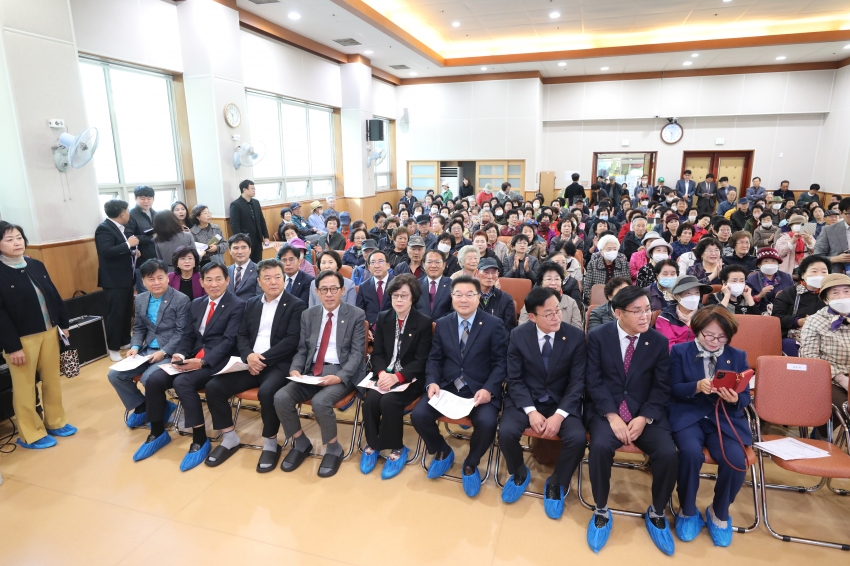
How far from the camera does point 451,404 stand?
3.12 meters

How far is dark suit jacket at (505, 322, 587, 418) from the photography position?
3002 mm

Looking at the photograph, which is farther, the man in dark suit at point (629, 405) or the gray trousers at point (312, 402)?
the gray trousers at point (312, 402)

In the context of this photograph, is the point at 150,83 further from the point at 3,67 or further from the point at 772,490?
the point at 772,490

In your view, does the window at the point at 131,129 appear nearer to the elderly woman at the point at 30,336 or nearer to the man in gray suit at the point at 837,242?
the elderly woman at the point at 30,336

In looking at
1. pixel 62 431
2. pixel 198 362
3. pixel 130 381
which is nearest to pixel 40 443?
pixel 62 431

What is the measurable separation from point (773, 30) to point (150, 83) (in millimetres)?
13109

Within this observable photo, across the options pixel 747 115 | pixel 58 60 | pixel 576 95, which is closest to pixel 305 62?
pixel 58 60

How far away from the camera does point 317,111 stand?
1123 centimetres

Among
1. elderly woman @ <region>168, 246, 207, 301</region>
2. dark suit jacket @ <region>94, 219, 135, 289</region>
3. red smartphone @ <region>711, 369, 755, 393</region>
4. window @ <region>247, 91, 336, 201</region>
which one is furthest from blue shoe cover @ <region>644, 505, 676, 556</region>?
window @ <region>247, 91, 336, 201</region>

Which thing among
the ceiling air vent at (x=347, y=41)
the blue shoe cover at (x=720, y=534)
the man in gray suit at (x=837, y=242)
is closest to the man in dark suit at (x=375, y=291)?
the blue shoe cover at (x=720, y=534)

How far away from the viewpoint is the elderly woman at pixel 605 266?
16.3 feet

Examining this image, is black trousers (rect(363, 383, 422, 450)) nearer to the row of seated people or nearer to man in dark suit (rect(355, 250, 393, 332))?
the row of seated people

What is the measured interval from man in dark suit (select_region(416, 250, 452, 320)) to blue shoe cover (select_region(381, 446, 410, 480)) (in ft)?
4.12

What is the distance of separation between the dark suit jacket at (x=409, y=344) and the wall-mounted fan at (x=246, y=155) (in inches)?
222
